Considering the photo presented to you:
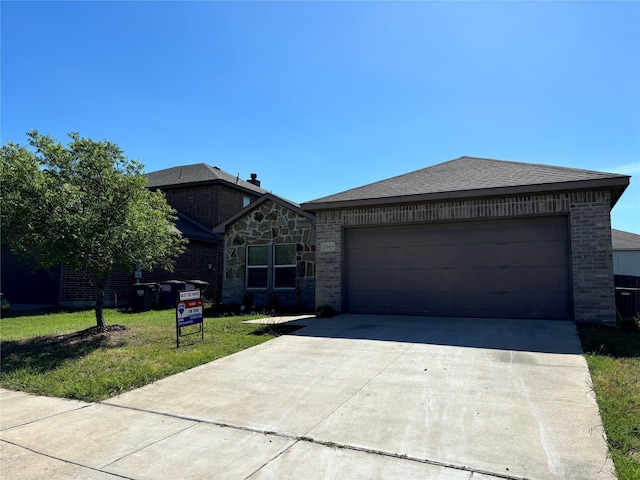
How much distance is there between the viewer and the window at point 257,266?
50.0 ft

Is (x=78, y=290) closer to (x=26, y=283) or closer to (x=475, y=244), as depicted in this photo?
(x=26, y=283)

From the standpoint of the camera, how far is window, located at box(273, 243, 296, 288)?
14.8m

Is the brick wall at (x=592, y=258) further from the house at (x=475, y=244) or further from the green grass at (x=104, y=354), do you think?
the green grass at (x=104, y=354)

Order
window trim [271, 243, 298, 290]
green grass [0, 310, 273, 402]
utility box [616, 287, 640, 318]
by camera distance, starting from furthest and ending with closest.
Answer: window trim [271, 243, 298, 290] < utility box [616, 287, 640, 318] < green grass [0, 310, 273, 402]

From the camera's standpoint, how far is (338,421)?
4.71 m

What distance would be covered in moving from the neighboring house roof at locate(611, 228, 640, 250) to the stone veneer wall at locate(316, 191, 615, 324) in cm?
Answer: 2237

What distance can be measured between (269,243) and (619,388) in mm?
11366

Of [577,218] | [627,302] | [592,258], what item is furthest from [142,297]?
[627,302]

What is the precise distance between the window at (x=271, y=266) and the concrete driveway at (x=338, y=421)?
7178 mm

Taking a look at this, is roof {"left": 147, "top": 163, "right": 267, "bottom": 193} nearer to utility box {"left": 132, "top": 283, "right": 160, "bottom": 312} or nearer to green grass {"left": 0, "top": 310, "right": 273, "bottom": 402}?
utility box {"left": 132, "top": 283, "right": 160, "bottom": 312}

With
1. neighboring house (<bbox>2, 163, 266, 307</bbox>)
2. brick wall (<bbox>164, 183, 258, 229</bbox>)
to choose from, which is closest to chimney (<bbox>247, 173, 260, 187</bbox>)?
neighboring house (<bbox>2, 163, 266, 307</bbox>)

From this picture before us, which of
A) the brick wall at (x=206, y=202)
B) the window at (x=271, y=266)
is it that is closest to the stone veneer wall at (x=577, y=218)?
the window at (x=271, y=266)

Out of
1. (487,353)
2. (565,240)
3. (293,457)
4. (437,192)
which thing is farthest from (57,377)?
(565,240)

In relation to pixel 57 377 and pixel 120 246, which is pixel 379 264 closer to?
pixel 120 246
